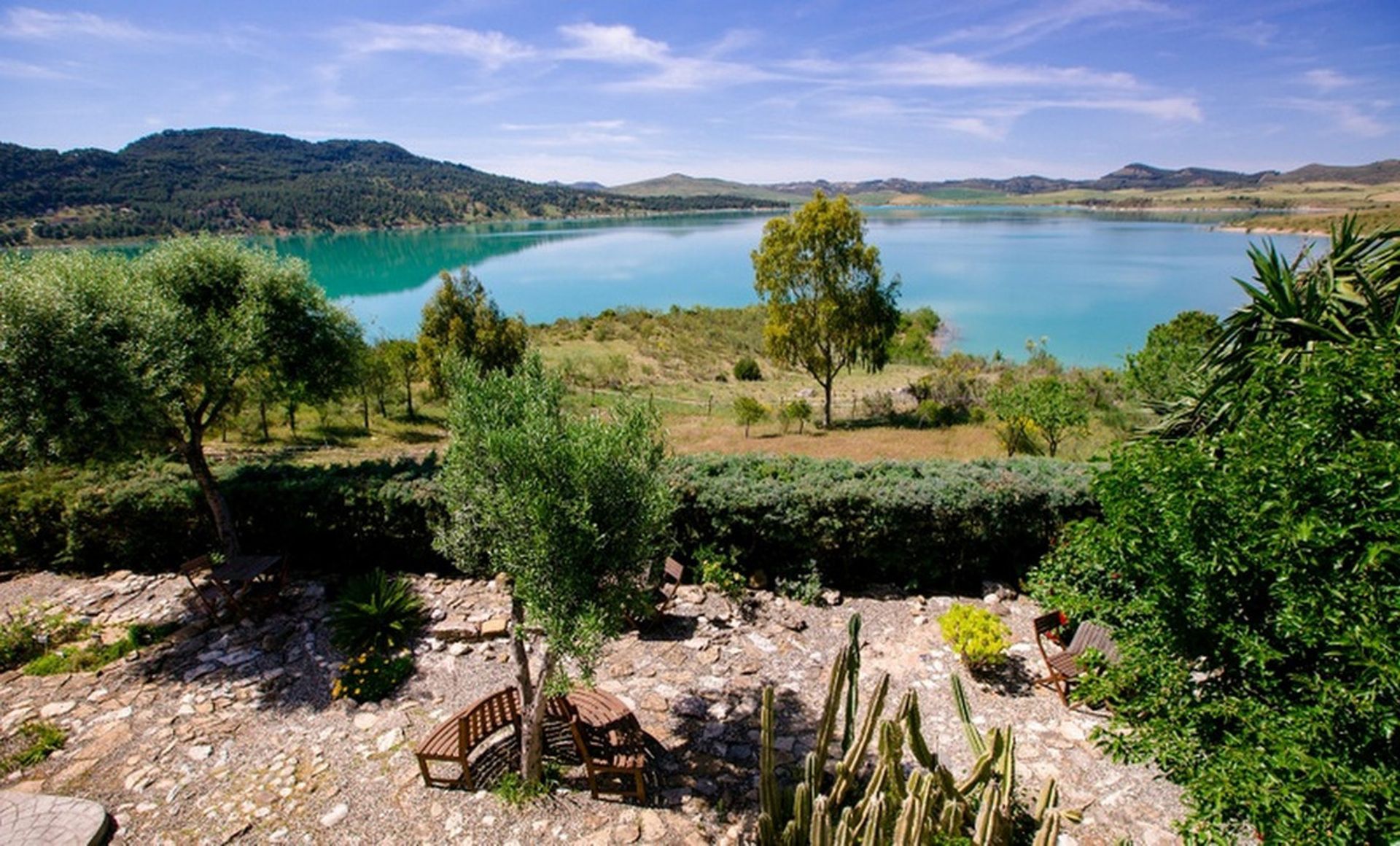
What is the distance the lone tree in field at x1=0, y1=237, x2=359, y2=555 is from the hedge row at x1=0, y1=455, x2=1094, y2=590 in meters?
0.92

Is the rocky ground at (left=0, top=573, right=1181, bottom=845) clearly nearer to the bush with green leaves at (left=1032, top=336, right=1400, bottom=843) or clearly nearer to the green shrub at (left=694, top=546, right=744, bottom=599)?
the green shrub at (left=694, top=546, right=744, bottom=599)

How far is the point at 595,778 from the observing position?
658cm

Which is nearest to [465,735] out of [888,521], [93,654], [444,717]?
[444,717]

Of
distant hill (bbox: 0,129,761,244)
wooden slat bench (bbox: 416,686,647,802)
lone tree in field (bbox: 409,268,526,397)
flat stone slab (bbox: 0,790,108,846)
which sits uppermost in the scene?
distant hill (bbox: 0,129,761,244)

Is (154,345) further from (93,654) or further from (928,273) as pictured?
(928,273)

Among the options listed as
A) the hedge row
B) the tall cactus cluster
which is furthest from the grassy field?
the tall cactus cluster

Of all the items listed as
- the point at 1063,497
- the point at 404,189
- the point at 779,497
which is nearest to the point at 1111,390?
the point at 1063,497

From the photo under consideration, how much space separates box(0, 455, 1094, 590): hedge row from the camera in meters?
10.5

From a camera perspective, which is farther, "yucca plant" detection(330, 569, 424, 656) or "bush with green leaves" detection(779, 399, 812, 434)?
"bush with green leaves" detection(779, 399, 812, 434)

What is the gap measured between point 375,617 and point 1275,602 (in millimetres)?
9841

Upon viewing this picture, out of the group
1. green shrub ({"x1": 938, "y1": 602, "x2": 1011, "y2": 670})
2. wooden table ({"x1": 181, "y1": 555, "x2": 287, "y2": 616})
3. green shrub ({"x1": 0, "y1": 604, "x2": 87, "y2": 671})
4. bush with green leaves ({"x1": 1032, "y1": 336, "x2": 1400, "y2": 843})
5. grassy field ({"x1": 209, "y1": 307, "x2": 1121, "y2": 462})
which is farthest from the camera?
grassy field ({"x1": 209, "y1": 307, "x2": 1121, "y2": 462})

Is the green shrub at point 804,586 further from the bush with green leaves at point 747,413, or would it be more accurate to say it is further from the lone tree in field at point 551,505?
the bush with green leaves at point 747,413

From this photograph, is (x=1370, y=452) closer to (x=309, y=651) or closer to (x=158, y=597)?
(x=309, y=651)

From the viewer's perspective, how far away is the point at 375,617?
9227mm
